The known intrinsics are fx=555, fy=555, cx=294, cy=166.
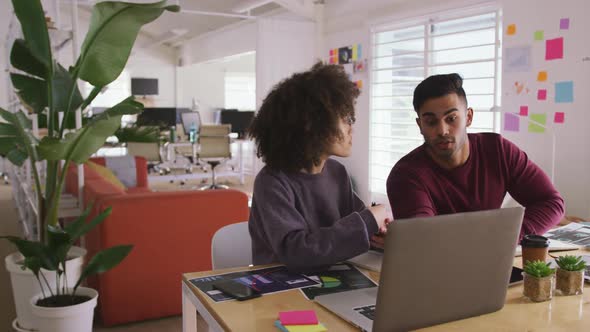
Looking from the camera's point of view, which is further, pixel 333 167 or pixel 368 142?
pixel 368 142

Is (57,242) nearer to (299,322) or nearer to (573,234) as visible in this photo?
(299,322)

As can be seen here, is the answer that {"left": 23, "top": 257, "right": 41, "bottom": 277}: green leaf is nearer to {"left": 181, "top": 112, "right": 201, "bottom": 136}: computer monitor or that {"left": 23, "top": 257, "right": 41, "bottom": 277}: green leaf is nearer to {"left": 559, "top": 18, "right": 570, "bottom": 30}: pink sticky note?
{"left": 559, "top": 18, "right": 570, "bottom": 30}: pink sticky note

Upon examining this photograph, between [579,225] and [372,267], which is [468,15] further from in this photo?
[372,267]

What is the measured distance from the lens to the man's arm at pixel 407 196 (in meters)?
1.86

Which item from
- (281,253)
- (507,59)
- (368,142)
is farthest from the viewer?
(368,142)

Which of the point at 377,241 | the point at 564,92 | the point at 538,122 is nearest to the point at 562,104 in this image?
the point at 564,92

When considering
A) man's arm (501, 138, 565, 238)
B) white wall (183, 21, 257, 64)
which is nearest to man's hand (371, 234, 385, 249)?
man's arm (501, 138, 565, 238)

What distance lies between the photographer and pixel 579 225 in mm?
2252

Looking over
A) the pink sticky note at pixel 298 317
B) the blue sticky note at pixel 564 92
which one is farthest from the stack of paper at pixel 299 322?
the blue sticky note at pixel 564 92

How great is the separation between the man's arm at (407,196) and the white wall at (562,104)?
2.01 m

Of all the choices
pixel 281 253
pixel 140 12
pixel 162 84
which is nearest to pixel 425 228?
pixel 281 253

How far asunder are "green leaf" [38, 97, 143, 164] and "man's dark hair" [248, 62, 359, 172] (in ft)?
3.12

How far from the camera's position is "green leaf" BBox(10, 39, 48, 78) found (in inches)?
90.6

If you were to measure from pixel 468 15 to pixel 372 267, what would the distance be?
3.68m
